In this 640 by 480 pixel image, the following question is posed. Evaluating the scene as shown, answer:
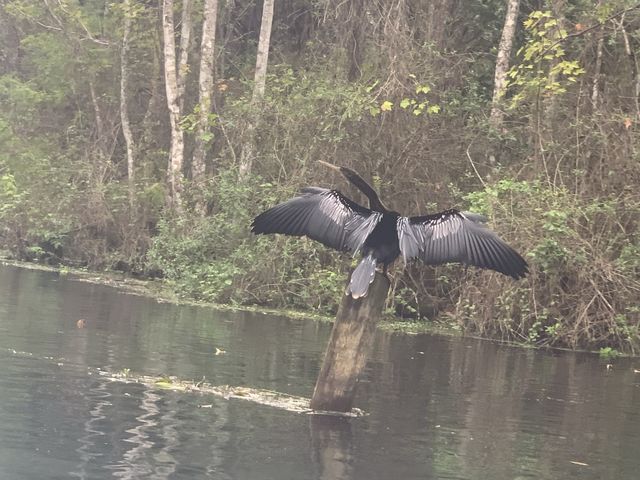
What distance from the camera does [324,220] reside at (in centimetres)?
905

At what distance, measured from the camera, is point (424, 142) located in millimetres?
21531

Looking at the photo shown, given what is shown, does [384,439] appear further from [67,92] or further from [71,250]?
[67,92]

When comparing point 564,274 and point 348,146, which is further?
point 348,146

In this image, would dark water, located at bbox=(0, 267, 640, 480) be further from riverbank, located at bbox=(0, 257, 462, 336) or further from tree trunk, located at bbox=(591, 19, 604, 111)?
tree trunk, located at bbox=(591, 19, 604, 111)

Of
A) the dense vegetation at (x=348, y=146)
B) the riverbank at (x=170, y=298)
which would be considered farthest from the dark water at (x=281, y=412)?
the riverbank at (x=170, y=298)

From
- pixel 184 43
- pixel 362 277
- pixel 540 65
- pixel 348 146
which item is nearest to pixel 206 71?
pixel 184 43

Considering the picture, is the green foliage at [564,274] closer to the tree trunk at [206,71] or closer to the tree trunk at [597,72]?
the tree trunk at [597,72]

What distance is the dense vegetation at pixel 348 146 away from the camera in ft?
58.3

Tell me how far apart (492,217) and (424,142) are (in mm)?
3861

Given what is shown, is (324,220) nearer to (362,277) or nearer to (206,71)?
(362,277)

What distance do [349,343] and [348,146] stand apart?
13317mm

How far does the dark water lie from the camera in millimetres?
7387

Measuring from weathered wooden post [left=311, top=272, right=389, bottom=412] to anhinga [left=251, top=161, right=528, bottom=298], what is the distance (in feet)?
0.93

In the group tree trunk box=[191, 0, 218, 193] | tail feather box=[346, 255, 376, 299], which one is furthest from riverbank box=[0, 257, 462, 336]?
tail feather box=[346, 255, 376, 299]
